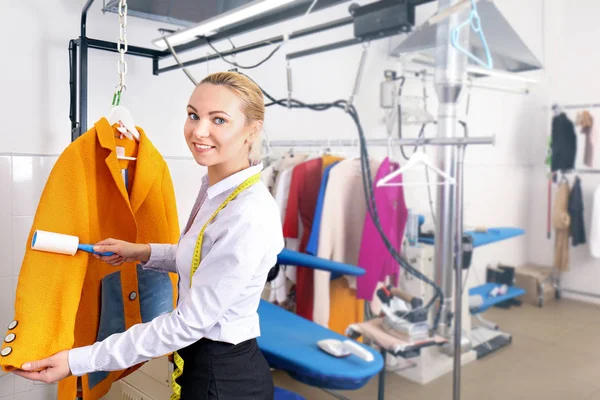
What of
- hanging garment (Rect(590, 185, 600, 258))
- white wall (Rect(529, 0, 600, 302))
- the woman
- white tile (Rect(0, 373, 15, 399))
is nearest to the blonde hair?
the woman

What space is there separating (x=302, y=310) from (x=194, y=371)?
1646 mm

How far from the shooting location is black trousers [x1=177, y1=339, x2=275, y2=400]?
3.99 feet

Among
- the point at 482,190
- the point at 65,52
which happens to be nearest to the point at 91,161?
the point at 65,52

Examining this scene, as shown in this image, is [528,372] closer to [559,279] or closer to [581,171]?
[559,279]

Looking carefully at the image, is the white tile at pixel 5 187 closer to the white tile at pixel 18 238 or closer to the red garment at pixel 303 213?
the white tile at pixel 18 238

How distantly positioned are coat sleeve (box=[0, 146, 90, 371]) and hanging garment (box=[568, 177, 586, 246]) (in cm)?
491

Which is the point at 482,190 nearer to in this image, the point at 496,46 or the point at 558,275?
the point at 558,275

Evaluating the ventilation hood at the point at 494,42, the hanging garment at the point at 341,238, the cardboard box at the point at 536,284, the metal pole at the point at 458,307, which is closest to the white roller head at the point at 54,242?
the hanging garment at the point at 341,238

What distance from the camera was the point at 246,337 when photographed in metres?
1.24

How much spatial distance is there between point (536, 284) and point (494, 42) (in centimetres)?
279

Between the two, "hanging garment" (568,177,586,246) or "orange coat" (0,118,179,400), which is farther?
"hanging garment" (568,177,586,246)

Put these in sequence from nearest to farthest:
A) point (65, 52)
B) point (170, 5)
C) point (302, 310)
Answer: point (170, 5) → point (65, 52) → point (302, 310)

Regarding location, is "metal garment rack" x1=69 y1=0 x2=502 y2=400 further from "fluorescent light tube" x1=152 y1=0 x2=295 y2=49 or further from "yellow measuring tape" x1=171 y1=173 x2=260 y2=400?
"yellow measuring tape" x1=171 y1=173 x2=260 y2=400

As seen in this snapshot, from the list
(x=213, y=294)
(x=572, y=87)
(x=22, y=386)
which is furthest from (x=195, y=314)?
(x=572, y=87)
